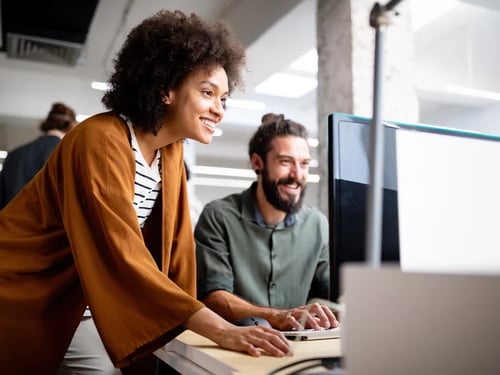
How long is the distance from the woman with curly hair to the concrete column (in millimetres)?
1233

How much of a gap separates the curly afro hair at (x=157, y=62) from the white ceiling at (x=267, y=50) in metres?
1.78

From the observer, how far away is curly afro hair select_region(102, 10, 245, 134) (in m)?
1.27

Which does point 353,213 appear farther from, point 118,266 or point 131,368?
point 131,368

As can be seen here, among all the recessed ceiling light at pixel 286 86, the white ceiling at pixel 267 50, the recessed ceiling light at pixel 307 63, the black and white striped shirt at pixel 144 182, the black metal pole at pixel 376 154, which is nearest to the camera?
the black metal pole at pixel 376 154

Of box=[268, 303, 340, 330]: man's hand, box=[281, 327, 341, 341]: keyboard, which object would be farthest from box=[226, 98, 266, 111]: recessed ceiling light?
box=[281, 327, 341, 341]: keyboard

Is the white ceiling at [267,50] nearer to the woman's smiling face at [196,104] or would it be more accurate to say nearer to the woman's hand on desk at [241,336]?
the woman's smiling face at [196,104]

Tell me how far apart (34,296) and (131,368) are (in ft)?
1.05

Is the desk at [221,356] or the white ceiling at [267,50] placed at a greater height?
the white ceiling at [267,50]

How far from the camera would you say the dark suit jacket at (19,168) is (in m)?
2.42

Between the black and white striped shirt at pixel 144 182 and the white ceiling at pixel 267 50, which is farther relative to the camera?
the white ceiling at pixel 267 50

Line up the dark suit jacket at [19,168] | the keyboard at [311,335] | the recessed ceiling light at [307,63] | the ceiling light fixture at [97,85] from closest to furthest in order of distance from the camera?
the keyboard at [311,335]
the dark suit jacket at [19,168]
the recessed ceiling light at [307,63]
the ceiling light fixture at [97,85]

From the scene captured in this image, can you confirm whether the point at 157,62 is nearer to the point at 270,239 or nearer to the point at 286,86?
the point at 270,239

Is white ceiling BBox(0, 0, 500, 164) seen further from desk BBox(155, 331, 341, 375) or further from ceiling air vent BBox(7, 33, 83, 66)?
desk BBox(155, 331, 341, 375)

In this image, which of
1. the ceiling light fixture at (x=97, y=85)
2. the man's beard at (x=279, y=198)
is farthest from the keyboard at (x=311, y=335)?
the ceiling light fixture at (x=97, y=85)
